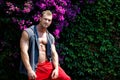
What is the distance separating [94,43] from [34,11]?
180 cm

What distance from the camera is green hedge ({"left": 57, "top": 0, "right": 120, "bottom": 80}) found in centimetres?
849

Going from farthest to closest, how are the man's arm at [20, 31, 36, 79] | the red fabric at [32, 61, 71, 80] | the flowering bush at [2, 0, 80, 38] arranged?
the flowering bush at [2, 0, 80, 38]
the red fabric at [32, 61, 71, 80]
the man's arm at [20, 31, 36, 79]

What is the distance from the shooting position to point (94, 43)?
8.71m

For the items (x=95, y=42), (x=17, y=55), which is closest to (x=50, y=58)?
(x=17, y=55)

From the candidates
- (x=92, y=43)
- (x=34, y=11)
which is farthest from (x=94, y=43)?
(x=34, y=11)

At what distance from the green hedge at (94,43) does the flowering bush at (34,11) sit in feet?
2.43

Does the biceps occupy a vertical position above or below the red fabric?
above

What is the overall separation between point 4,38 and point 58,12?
3.65 feet

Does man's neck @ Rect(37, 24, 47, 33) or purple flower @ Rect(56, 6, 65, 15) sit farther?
purple flower @ Rect(56, 6, 65, 15)

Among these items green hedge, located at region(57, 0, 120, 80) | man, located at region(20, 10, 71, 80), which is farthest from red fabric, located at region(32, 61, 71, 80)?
green hedge, located at region(57, 0, 120, 80)

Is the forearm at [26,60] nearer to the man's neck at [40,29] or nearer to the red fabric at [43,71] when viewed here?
the red fabric at [43,71]

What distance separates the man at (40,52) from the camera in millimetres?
6207

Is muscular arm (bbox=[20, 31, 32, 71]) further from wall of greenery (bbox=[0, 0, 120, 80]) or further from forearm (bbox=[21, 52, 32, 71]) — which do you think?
wall of greenery (bbox=[0, 0, 120, 80])

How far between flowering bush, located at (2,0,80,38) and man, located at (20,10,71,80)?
0.94 m
